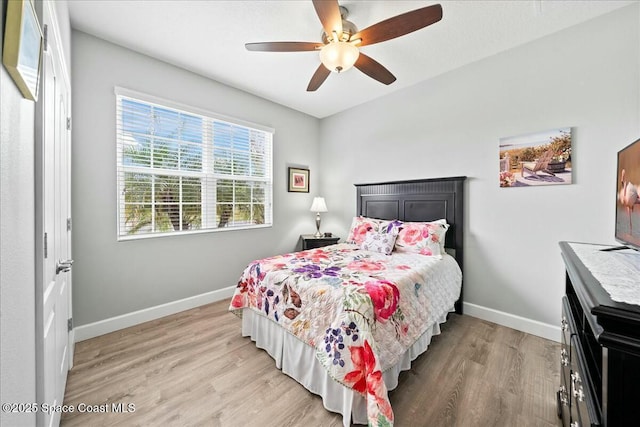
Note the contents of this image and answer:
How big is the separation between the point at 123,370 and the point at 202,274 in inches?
50.3

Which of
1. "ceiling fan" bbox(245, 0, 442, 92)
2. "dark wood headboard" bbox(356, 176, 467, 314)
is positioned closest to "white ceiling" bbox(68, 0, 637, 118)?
"ceiling fan" bbox(245, 0, 442, 92)

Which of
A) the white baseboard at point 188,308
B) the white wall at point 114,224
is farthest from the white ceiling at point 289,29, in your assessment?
the white baseboard at point 188,308

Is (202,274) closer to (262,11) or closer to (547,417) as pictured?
(262,11)

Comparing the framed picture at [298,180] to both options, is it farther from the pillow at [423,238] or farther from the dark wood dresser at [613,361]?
the dark wood dresser at [613,361]

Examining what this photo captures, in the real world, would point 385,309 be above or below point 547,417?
above

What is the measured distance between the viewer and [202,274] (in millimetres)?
3080

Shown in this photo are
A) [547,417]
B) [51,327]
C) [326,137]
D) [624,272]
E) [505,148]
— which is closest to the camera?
[624,272]

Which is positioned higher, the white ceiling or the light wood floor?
the white ceiling

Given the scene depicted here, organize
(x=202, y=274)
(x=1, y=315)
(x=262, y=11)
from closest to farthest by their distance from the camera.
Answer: (x=1, y=315), (x=262, y=11), (x=202, y=274)

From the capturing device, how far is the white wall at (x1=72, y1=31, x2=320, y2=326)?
7.46 feet

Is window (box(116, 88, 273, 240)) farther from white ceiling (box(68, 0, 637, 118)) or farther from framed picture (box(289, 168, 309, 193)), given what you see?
white ceiling (box(68, 0, 637, 118))

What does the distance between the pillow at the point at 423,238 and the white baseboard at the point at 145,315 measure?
7.68 ft

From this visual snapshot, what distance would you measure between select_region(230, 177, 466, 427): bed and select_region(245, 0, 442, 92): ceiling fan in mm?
1693

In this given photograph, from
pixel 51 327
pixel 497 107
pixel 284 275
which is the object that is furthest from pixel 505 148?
pixel 51 327
